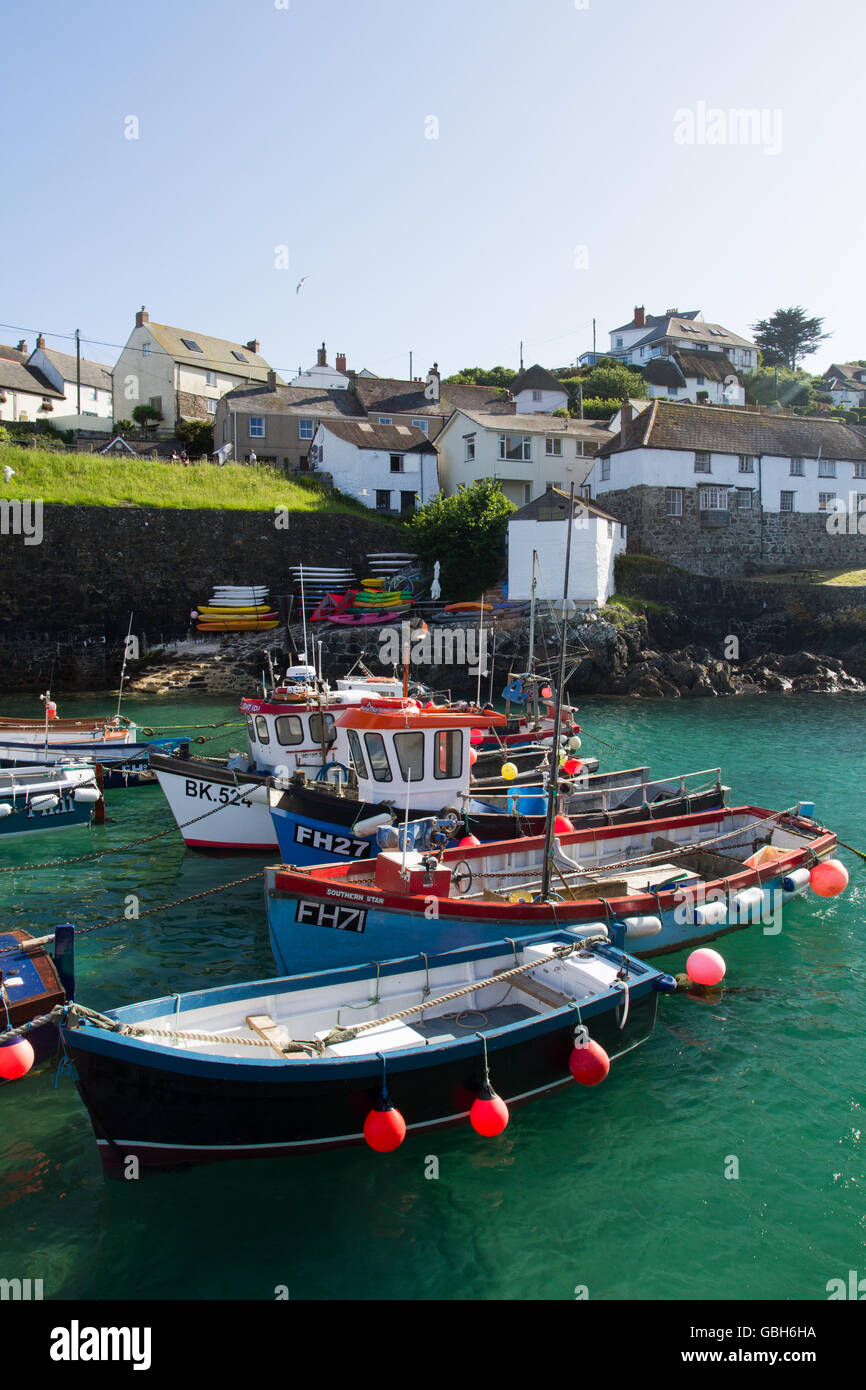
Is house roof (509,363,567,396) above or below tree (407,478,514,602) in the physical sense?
above

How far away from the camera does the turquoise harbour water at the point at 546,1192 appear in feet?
21.5

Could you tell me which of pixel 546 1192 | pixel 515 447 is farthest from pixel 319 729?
Answer: pixel 515 447

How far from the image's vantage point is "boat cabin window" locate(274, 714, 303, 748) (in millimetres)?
16844

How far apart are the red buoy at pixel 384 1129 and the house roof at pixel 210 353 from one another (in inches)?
2136

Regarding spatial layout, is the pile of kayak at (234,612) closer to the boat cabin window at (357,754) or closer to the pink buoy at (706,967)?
the boat cabin window at (357,754)

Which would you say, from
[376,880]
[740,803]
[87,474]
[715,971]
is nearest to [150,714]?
[87,474]

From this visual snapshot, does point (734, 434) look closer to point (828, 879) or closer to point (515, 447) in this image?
point (515, 447)

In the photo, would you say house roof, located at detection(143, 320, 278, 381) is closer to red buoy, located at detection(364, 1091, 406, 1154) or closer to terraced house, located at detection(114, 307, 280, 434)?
terraced house, located at detection(114, 307, 280, 434)

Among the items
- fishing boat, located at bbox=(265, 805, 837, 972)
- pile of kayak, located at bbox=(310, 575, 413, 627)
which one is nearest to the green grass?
pile of kayak, located at bbox=(310, 575, 413, 627)

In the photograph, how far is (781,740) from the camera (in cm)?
2669

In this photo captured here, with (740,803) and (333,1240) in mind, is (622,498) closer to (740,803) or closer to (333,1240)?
(740,803)

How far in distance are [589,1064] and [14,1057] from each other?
482cm

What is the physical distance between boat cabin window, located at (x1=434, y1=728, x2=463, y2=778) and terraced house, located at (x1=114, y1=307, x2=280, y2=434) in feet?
150
